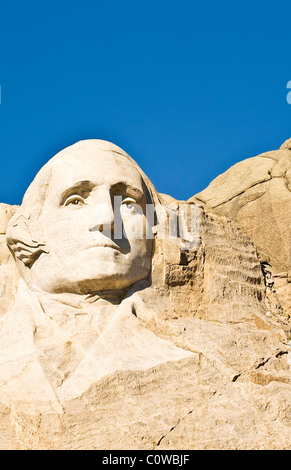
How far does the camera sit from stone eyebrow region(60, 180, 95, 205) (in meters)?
11.1

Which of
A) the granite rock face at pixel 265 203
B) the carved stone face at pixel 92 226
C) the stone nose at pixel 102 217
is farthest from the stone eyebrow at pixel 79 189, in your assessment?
the granite rock face at pixel 265 203

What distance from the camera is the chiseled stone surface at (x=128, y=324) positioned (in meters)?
9.00

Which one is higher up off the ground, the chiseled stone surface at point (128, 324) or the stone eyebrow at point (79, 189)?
the stone eyebrow at point (79, 189)

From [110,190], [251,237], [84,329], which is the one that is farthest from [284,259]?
[84,329]

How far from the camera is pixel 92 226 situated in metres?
10.9

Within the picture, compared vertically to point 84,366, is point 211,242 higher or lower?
higher

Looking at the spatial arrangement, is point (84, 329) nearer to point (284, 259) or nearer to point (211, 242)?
point (211, 242)

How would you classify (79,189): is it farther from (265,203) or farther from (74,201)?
(265,203)

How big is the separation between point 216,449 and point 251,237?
5537mm

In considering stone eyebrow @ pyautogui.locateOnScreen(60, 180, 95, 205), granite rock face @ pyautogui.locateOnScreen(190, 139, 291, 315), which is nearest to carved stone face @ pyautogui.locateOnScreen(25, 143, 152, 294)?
stone eyebrow @ pyautogui.locateOnScreen(60, 180, 95, 205)

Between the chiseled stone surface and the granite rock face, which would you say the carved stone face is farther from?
the granite rock face

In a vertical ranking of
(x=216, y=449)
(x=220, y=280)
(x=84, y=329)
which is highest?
(x=220, y=280)

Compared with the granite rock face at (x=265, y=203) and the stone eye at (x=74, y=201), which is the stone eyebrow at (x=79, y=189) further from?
the granite rock face at (x=265, y=203)

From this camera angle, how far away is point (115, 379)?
9.38 meters
